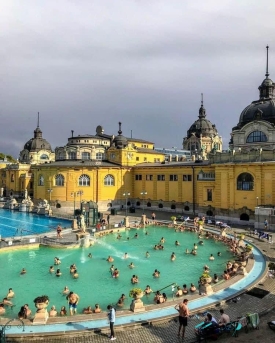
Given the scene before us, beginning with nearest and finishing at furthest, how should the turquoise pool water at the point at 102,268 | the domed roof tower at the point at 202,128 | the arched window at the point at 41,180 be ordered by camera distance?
the turquoise pool water at the point at 102,268 < the arched window at the point at 41,180 < the domed roof tower at the point at 202,128

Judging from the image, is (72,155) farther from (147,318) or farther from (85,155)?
(147,318)

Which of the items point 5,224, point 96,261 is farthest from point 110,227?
point 5,224

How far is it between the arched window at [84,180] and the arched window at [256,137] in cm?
2709

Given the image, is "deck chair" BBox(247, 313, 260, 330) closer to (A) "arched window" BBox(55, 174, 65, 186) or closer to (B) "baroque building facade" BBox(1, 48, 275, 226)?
(B) "baroque building facade" BBox(1, 48, 275, 226)

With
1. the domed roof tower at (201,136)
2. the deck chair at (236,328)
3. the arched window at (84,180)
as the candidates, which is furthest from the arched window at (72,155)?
the deck chair at (236,328)

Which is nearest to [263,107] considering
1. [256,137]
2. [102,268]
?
[256,137]

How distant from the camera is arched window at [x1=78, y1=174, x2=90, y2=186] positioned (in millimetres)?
57500

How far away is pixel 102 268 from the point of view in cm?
2573

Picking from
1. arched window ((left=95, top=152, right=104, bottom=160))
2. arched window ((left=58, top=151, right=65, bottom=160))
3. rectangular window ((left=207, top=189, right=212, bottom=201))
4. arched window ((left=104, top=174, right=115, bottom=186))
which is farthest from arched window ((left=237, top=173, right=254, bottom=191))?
arched window ((left=58, top=151, right=65, bottom=160))

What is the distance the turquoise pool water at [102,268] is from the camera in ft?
67.6

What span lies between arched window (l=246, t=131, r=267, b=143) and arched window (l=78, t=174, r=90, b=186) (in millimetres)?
27094

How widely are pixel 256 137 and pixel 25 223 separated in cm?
3490

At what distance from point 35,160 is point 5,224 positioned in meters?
48.7

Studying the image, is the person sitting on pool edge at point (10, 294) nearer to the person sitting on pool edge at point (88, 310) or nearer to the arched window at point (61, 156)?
the person sitting on pool edge at point (88, 310)
